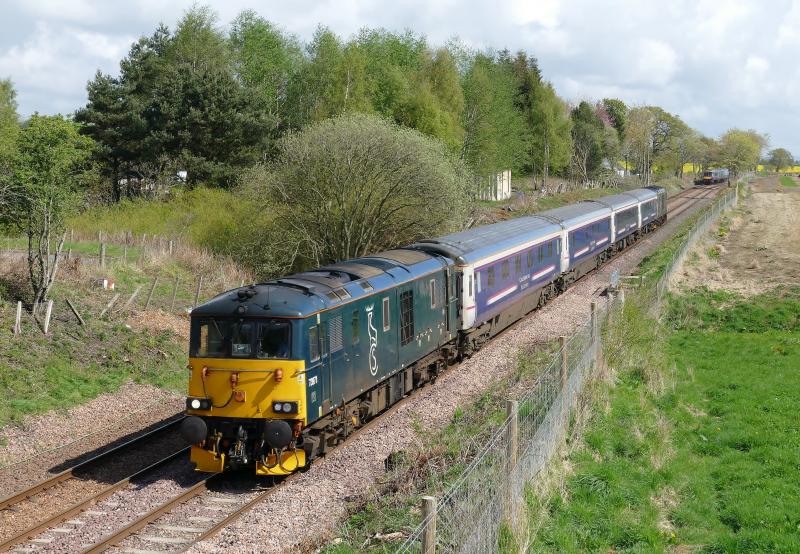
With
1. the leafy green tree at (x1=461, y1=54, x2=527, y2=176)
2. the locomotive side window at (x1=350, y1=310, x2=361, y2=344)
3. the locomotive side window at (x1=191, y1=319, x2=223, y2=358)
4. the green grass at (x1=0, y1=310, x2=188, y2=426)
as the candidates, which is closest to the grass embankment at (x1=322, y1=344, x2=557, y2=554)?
the locomotive side window at (x1=350, y1=310, x2=361, y2=344)

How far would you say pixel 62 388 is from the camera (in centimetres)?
1683

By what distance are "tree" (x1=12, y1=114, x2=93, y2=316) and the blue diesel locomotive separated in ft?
27.4

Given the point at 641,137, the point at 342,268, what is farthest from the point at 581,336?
the point at 641,137

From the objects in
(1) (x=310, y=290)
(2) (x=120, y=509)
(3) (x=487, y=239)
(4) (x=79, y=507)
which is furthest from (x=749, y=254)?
(4) (x=79, y=507)

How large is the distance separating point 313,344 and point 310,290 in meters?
0.93

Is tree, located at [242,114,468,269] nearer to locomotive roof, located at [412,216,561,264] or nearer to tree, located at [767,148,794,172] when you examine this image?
locomotive roof, located at [412,216,561,264]

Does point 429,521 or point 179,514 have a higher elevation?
point 429,521

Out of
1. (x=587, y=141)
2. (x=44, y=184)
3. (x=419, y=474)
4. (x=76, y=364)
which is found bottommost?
(x=419, y=474)

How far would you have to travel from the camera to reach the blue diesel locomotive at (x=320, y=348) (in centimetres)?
1223

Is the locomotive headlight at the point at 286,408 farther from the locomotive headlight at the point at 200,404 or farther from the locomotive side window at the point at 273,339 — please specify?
the locomotive headlight at the point at 200,404

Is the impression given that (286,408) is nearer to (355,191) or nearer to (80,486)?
(80,486)

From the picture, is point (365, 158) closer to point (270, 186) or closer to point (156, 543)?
point (270, 186)

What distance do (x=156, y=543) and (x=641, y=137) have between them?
87.6m

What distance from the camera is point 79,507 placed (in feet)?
37.5
